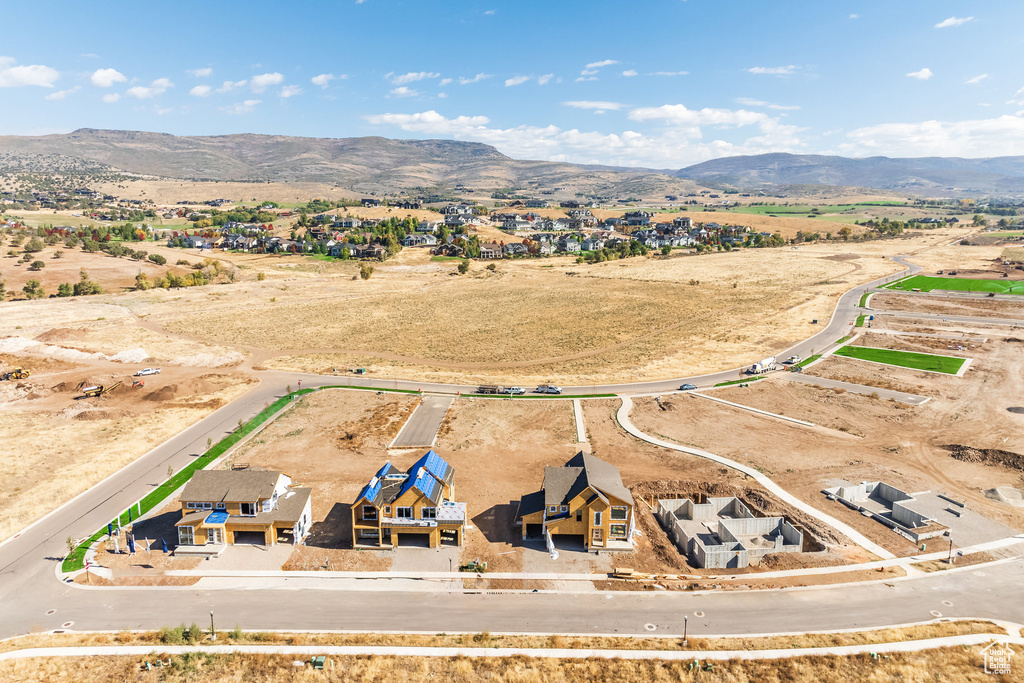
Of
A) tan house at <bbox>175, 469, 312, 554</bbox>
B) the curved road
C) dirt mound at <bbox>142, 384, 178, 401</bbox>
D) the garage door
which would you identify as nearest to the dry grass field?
the curved road

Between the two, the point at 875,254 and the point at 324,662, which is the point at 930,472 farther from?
the point at 875,254

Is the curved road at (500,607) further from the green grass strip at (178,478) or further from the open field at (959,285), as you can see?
the open field at (959,285)

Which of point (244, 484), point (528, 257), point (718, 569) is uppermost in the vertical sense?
point (528, 257)

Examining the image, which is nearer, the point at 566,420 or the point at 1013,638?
the point at 1013,638

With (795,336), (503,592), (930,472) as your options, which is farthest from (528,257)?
(503,592)

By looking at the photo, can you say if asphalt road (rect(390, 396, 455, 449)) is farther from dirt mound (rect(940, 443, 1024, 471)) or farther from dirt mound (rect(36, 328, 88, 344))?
dirt mound (rect(36, 328, 88, 344))

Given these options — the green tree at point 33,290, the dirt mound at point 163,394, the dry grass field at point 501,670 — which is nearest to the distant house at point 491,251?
the green tree at point 33,290

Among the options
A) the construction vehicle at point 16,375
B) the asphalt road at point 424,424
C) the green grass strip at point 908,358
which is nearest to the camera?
the asphalt road at point 424,424
